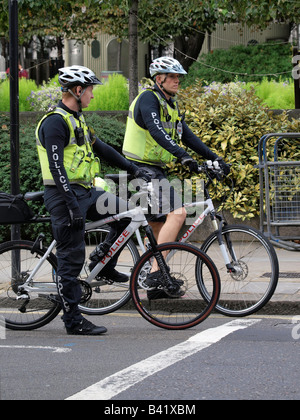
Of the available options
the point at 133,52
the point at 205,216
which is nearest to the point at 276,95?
the point at 133,52

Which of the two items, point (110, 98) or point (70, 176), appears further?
point (110, 98)

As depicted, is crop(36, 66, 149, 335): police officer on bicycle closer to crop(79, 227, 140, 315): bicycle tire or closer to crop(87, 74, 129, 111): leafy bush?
crop(79, 227, 140, 315): bicycle tire

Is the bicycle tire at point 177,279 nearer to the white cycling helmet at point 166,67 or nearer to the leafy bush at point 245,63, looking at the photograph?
the white cycling helmet at point 166,67

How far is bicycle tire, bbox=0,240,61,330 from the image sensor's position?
638 centimetres

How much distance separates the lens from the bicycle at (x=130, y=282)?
630cm

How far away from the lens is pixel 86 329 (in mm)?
6223

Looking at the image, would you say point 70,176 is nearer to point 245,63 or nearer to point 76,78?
point 76,78

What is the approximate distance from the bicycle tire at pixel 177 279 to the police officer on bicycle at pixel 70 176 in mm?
387

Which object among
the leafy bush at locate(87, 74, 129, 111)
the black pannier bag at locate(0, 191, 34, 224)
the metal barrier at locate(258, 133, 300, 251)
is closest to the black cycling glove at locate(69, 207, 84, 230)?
the black pannier bag at locate(0, 191, 34, 224)

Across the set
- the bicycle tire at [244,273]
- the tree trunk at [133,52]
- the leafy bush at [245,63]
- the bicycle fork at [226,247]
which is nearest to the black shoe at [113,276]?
the bicycle tire at [244,273]

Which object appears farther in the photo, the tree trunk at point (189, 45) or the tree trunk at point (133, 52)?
the tree trunk at point (189, 45)

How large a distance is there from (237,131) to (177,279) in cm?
438

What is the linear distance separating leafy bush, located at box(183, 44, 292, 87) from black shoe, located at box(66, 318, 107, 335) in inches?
657
